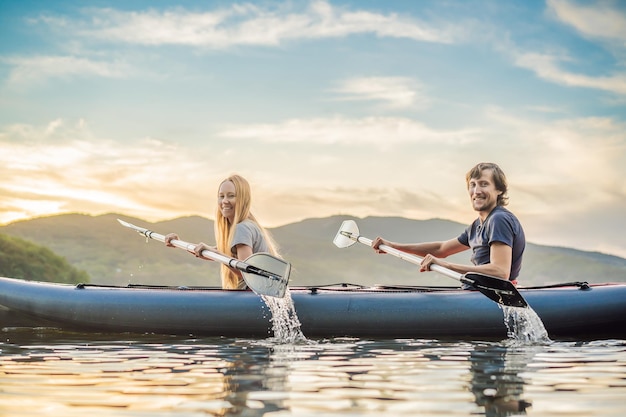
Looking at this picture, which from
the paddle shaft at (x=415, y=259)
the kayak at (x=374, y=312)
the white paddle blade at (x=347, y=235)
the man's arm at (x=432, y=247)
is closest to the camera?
the paddle shaft at (x=415, y=259)

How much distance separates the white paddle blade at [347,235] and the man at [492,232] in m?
Answer: 1.93

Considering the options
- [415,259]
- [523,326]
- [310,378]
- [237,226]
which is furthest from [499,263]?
[310,378]

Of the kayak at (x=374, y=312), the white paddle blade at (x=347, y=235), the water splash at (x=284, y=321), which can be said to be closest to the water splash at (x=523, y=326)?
the kayak at (x=374, y=312)

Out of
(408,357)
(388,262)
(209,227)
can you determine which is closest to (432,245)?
(408,357)

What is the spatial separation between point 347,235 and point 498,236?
2560mm

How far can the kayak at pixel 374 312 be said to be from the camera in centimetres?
698

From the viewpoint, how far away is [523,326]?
22.8ft

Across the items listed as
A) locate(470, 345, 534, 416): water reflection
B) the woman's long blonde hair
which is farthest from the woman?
locate(470, 345, 534, 416): water reflection

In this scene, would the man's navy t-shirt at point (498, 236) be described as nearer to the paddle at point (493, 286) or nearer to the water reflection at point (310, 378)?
the paddle at point (493, 286)

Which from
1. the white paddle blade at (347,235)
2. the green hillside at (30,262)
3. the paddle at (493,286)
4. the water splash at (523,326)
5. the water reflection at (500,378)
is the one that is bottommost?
the water reflection at (500,378)

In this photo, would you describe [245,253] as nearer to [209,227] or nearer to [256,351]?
[256,351]

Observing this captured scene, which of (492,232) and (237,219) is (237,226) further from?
(492,232)

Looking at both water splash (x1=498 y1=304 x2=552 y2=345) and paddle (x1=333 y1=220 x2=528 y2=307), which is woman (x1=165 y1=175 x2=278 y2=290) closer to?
paddle (x1=333 y1=220 x2=528 y2=307)

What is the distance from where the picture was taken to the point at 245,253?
7.29 metres
